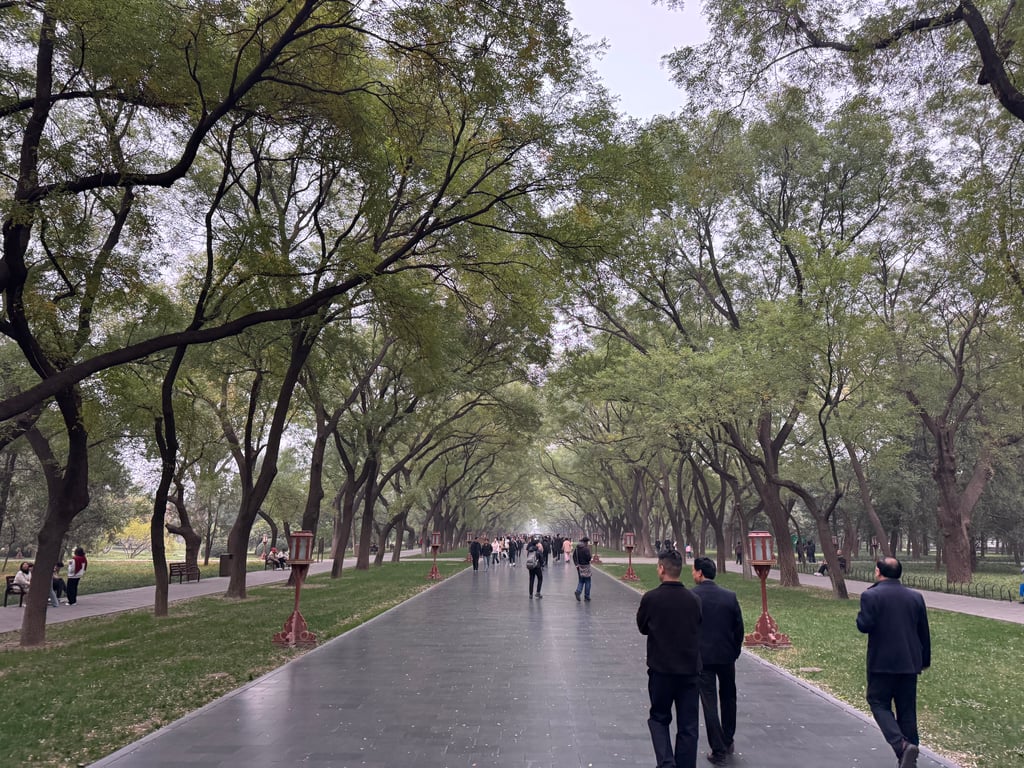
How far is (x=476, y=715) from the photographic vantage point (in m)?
6.75

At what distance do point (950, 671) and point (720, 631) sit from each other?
588 centimetres

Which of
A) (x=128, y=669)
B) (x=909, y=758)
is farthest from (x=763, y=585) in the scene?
(x=128, y=669)

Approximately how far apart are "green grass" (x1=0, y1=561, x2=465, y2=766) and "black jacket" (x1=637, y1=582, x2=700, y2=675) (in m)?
4.76

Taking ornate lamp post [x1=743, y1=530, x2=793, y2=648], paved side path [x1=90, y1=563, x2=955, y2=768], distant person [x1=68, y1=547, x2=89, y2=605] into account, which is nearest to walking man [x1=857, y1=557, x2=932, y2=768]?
paved side path [x1=90, y1=563, x2=955, y2=768]

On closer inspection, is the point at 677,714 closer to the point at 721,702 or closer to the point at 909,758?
the point at 721,702

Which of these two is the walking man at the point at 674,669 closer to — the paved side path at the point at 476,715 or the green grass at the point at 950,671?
Result: the paved side path at the point at 476,715

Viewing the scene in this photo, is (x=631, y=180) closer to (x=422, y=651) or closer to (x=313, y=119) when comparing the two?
(x=313, y=119)

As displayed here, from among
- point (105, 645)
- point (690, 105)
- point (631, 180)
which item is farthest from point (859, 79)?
point (105, 645)

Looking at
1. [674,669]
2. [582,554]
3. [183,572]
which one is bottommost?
[183,572]

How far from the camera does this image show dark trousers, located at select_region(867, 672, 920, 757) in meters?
5.17

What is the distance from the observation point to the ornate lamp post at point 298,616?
10961mm

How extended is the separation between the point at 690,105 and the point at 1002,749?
9.09 metres

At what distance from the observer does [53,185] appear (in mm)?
8539

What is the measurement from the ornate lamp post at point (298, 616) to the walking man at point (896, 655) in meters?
8.35
